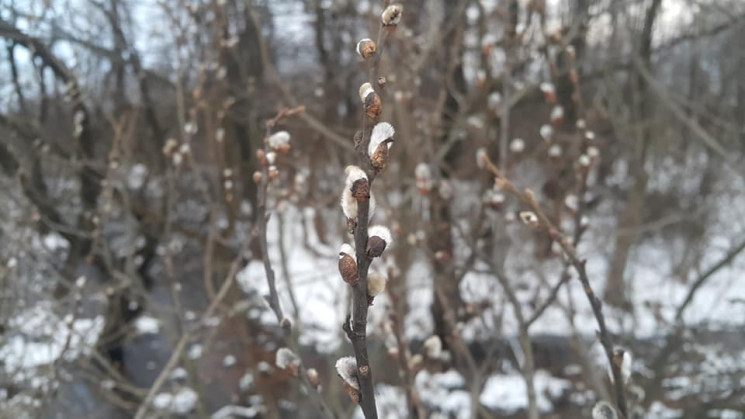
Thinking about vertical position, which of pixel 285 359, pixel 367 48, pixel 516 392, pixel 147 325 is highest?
pixel 147 325

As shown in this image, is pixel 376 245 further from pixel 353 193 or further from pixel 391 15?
pixel 391 15

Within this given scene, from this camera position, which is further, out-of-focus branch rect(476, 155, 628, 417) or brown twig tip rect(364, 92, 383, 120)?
out-of-focus branch rect(476, 155, 628, 417)

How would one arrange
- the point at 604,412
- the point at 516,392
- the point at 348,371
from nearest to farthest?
the point at 348,371 < the point at 604,412 < the point at 516,392

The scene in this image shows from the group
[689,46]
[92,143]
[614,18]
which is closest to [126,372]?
[92,143]

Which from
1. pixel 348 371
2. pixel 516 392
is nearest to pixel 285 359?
pixel 348 371

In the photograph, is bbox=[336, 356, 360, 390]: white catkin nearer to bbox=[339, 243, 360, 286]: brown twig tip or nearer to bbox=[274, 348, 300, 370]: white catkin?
bbox=[339, 243, 360, 286]: brown twig tip

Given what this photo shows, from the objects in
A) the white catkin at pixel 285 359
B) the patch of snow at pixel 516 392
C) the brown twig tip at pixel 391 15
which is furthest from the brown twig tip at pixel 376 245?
the patch of snow at pixel 516 392

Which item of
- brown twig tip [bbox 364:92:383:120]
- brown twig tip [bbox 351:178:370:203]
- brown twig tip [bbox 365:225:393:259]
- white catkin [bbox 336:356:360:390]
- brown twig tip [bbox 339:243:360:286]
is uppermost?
brown twig tip [bbox 364:92:383:120]

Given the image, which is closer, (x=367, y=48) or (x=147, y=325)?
(x=367, y=48)

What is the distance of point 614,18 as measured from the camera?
4.98 meters

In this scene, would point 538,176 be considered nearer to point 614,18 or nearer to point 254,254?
point 614,18

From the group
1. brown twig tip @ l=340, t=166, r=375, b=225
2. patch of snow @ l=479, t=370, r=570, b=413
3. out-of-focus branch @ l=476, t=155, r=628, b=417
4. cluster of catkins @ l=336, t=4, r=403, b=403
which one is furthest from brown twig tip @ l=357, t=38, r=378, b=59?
patch of snow @ l=479, t=370, r=570, b=413

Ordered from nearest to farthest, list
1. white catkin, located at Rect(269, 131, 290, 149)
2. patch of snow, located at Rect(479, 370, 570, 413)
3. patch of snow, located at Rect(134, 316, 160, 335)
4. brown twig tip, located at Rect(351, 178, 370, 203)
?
1. brown twig tip, located at Rect(351, 178, 370, 203)
2. white catkin, located at Rect(269, 131, 290, 149)
3. patch of snow, located at Rect(479, 370, 570, 413)
4. patch of snow, located at Rect(134, 316, 160, 335)

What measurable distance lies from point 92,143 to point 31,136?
66 centimetres
